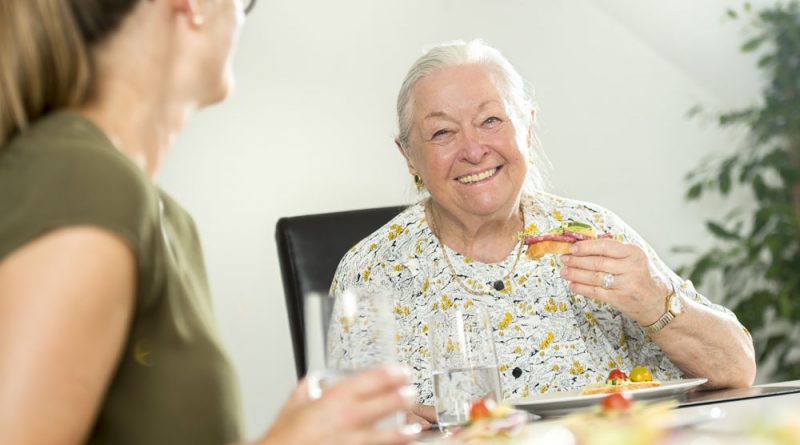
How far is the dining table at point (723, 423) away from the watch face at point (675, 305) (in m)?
0.17

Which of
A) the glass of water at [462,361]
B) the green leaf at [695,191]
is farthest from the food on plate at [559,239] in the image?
the green leaf at [695,191]

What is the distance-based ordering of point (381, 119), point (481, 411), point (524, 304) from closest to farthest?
point (481, 411) < point (524, 304) < point (381, 119)

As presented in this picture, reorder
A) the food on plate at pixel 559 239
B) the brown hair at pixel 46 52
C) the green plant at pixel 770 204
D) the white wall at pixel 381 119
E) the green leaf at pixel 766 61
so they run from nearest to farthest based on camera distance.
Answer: the brown hair at pixel 46 52, the food on plate at pixel 559 239, the green plant at pixel 770 204, the green leaf at pixel 766 61, the white wall at pixel 381 119

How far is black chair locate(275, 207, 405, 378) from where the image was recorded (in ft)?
7.02

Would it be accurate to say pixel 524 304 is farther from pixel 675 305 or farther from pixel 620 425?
pixel 620 425

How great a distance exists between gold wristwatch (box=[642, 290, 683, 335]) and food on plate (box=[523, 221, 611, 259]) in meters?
0.20

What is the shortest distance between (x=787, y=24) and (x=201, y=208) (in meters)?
2.41

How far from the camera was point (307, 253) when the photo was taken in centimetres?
220

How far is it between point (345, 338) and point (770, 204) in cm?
334

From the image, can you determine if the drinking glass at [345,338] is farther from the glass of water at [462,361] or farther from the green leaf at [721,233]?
the green leaf at [721,233]

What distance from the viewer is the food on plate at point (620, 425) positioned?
0.78 metres

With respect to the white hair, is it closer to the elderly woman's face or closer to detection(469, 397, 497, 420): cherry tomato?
the elderly woman's face

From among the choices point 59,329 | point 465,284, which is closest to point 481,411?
point 59,329

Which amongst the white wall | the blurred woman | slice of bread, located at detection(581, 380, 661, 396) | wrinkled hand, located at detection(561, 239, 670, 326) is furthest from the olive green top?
the white wall
